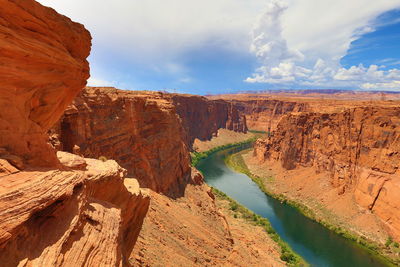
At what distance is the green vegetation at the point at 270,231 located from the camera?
31.2 metres

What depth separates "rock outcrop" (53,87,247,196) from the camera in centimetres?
2420

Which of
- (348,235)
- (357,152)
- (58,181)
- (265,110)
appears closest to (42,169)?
(58,181)

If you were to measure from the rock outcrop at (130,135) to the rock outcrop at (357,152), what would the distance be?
2935cm

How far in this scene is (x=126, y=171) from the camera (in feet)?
46.6

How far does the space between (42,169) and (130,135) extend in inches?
905

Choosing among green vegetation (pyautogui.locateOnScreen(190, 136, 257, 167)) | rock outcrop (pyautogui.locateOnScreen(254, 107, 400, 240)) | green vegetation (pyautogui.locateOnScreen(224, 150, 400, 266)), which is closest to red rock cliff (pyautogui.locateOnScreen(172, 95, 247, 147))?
green vegetation (pyautogui.locateOnScreen(190, 136, 257, 167))

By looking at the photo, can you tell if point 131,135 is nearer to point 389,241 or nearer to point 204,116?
point 389,241

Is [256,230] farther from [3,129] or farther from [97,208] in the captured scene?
[3,129]

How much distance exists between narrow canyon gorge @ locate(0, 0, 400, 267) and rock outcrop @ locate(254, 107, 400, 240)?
198 millimetres

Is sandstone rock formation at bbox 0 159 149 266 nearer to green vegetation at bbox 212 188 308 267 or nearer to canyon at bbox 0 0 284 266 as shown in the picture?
canyon at bbox 0 0 284 266

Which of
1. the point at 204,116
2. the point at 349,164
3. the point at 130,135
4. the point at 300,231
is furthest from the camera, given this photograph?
Result: the point at 204,116

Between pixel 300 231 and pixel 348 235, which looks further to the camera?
pixel 300 231

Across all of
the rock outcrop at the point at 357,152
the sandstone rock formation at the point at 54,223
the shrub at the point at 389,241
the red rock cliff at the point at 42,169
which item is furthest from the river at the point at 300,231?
the red rock cliff at the point at 42,169

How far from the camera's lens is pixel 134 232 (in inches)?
521
